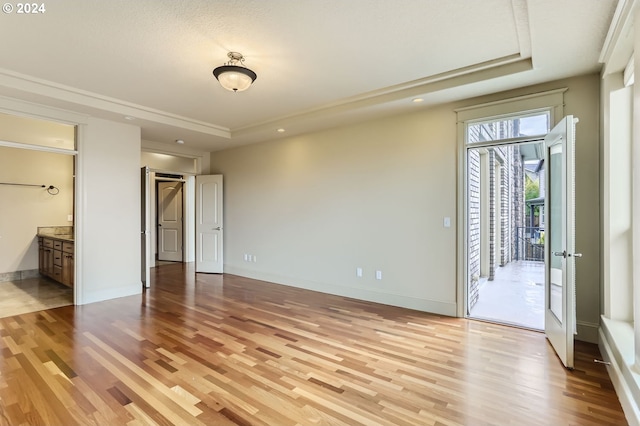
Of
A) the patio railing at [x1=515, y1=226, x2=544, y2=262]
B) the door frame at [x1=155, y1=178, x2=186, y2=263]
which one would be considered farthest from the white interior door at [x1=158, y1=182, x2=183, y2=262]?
the patio railing at [x1=515, y1=226, x2=544, y2=262]

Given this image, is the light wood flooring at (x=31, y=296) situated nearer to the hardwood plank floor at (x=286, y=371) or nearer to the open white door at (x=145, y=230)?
the hardwood plank floor at (x=286, y=371)

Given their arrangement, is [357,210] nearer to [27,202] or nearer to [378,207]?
[378,207]

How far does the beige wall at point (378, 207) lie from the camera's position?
3.16m

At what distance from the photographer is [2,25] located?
8.15 ft

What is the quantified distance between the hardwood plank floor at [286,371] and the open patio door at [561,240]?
250 mm

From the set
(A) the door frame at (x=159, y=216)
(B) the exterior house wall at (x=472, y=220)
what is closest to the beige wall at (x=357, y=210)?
(B) the exterior house wall at (x=472, y=220)

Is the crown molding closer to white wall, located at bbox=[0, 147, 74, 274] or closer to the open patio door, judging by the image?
white wall, located at bbox=[0, 147, 74, 274]

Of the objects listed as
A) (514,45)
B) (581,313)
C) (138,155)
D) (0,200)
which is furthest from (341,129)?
(0,200)

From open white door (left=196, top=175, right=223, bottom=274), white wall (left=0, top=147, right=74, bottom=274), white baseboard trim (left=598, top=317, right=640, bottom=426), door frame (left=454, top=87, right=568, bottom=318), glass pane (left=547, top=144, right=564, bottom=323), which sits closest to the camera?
white baseboard trim (left=598, top=317, right=640, bottom=426)

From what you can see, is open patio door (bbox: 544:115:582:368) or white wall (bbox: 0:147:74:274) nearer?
open patio door (bbox: 544:115:582:368)

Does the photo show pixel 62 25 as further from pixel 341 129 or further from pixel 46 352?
pixel 341 129

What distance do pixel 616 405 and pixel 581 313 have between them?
1268mm

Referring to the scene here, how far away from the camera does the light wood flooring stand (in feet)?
13.9

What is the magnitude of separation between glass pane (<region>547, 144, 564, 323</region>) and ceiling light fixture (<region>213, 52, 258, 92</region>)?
2993 millimetres
